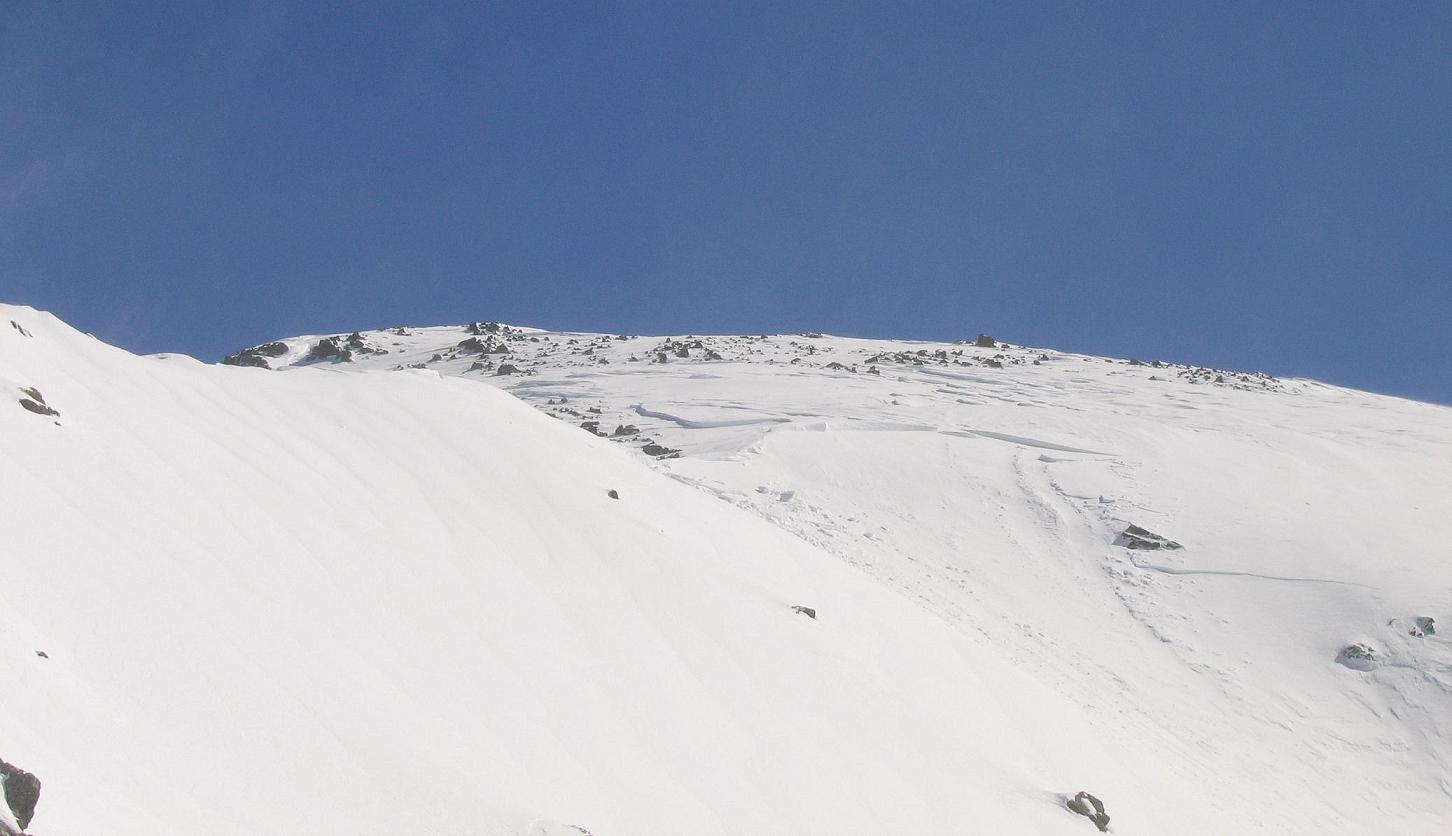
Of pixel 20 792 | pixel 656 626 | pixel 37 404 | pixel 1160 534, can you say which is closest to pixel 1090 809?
pixel 656 626

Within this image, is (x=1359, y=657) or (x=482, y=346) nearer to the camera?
(x=1359, y=657)

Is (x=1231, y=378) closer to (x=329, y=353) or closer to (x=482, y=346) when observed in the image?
(x=482, y=346)

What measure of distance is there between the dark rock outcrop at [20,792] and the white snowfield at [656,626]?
100 millimetres

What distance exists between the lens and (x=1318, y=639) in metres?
16.9

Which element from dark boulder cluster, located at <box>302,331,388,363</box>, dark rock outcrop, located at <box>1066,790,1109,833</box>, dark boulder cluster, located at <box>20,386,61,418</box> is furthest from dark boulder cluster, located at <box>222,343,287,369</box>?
dark rock outcrop, located at <box>1066,790,1109,833</box>

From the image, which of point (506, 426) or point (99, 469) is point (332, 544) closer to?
point (99, 469)

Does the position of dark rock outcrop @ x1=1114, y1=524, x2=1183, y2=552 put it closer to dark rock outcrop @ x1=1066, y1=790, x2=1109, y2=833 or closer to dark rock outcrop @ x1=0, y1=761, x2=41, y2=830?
dark rock outcrop @ x1=1066, y1=790, x2=1109, y2=833

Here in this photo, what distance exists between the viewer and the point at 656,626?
936 centimetres

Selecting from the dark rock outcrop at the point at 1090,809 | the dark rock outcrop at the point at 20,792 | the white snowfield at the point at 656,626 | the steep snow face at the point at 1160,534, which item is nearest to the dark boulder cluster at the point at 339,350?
the steep snow face at the point at 1160,534

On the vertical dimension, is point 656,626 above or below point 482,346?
below

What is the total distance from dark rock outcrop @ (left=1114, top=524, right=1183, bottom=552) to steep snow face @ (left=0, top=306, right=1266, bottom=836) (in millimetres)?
6259

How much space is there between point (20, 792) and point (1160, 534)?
19.2m

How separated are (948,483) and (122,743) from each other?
18.4 m

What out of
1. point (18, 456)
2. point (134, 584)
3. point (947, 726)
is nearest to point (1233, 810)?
point (947, 726)
